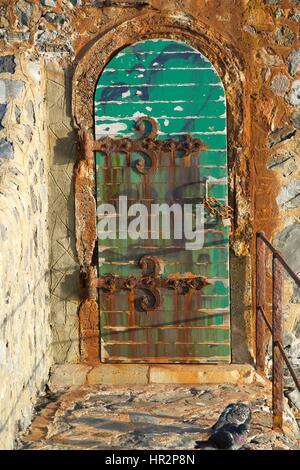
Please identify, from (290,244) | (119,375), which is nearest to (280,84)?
(290,244)

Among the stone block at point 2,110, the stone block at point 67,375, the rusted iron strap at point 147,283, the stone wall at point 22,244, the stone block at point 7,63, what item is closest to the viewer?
the stone wall at point 22,244

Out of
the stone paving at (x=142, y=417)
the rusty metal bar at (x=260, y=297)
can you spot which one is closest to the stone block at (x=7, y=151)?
the stone paving at (x=142, y=417)

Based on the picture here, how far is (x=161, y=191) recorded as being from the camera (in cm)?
583

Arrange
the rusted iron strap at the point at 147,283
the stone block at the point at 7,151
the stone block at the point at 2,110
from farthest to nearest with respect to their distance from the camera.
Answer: the rusted iron strap at the point at 147,283 → the stone block at the point at 2,110 → the stone block at the point at 7,151

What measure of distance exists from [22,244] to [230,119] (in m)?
1.73

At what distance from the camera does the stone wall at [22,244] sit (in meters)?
4.49

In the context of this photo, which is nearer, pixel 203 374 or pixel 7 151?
pixel 7 151

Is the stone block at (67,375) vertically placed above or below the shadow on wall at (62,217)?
below

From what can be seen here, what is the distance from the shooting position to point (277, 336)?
474 centimetres

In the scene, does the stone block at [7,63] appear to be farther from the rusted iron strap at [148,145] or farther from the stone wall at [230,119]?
the rusted iron strap at [148,145]

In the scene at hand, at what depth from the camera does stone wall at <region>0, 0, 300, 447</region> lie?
576cm

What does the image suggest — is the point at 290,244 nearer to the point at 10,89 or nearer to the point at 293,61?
the point at 293,61

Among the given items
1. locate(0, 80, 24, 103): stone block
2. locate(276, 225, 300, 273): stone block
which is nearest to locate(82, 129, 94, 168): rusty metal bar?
locate(0, 80, 24, 103): stone block

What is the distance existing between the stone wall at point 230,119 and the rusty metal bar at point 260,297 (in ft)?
0.25
